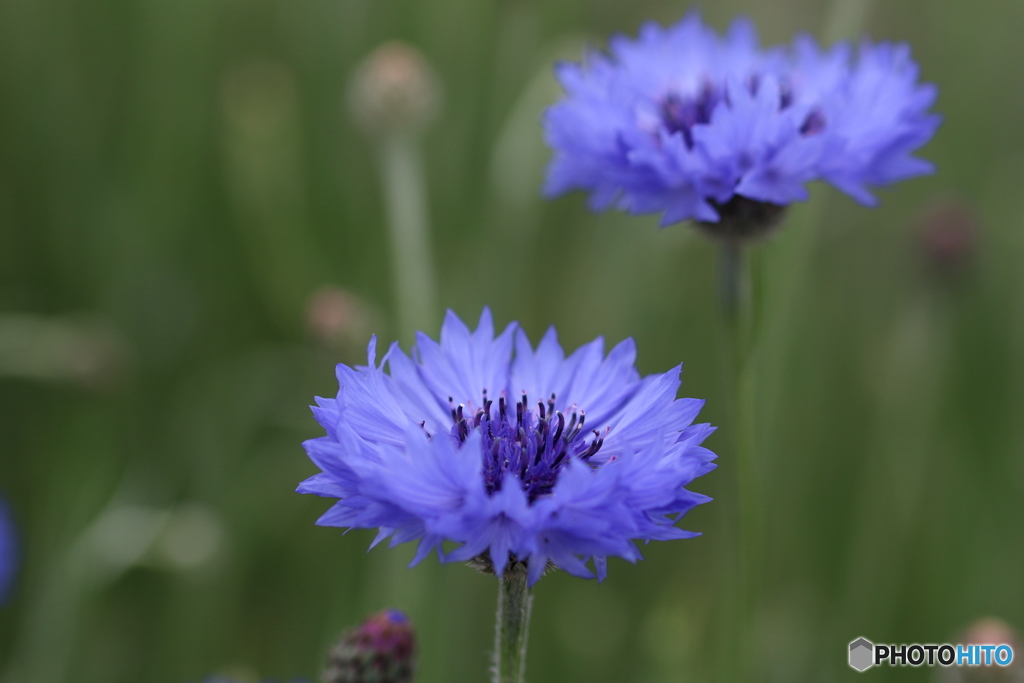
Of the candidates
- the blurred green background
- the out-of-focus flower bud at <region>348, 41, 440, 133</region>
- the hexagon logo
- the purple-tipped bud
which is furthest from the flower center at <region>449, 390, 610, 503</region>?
the out-of-focus flower bud at <region>348, 41, 440, 133</region>

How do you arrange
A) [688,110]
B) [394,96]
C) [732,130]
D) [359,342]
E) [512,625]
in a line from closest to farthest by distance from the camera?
[512,625]
[732,130]
[688,110]
[359,342]
[394,96]

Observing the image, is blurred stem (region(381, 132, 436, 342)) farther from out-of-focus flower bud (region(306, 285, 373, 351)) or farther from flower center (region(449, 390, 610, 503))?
flower center (region(449, 390, 610, 503))

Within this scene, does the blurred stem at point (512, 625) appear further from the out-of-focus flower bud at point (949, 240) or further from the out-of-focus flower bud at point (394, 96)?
the out-of-focus flower bud at point (949, 240)

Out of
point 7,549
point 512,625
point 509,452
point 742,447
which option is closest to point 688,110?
point 742,447

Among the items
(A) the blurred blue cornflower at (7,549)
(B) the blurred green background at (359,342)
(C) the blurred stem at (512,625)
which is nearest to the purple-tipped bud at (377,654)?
(C) the blurred stem at (512,625)

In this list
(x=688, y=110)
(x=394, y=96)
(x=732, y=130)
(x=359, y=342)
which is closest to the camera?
(x=732, y=130)

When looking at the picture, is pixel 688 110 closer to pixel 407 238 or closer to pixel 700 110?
pixel 700 110

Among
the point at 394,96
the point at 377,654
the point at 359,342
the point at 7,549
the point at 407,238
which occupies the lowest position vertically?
the point at 377,654
